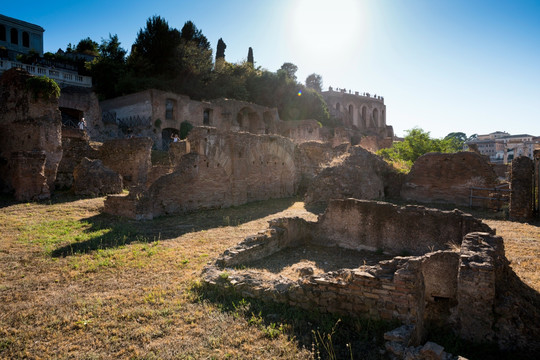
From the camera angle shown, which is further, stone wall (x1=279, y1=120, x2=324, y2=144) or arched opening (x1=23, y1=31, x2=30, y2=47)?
arched opening (x1=23, y1=31, x2=30, y2=47)

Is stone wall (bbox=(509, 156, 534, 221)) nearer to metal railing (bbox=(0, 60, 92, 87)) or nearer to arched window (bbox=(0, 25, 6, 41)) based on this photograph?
metal railing (bbox=(0, 60, 92, 87))

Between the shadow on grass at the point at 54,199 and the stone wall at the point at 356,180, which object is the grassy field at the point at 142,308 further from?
the stone wall at the point at 356,180

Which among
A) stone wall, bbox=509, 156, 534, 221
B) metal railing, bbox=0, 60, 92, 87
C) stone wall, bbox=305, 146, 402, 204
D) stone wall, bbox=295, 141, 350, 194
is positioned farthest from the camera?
metal railing, bbox=0, 60, 92, 87

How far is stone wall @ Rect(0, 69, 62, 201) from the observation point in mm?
12703

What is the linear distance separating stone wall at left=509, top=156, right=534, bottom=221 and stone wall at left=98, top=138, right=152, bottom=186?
49.4ft

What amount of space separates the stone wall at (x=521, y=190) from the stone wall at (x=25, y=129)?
16.7 meters

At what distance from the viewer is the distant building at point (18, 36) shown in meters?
37.2

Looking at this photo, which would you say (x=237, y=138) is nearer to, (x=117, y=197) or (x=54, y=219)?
(x=117, y=197)

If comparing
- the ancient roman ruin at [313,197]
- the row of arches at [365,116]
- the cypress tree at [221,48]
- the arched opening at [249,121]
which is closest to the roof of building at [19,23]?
the cypress tree at [221,48]

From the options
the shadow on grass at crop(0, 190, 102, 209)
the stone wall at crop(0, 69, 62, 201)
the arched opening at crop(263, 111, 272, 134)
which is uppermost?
the arched opening at crop(263, 111, 272, 134)

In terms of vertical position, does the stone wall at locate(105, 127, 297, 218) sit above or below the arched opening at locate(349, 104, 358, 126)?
below

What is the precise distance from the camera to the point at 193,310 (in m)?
4.19

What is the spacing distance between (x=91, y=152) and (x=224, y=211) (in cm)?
888

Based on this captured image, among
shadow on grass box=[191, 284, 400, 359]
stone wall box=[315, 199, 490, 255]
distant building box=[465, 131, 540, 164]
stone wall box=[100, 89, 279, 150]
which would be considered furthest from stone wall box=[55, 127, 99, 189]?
distant building box=[465, 131, 540, 164]
